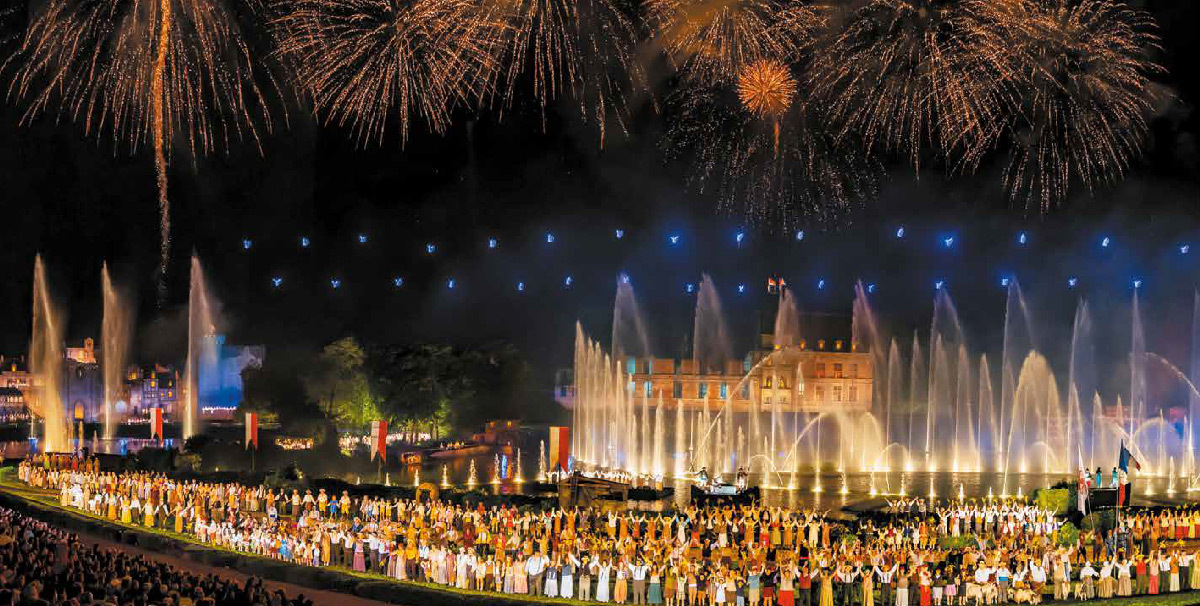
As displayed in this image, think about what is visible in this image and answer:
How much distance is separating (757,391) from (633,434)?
29.5 m

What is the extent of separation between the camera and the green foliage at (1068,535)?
30625 mm

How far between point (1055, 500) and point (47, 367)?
82.0 metres

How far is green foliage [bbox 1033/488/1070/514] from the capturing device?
120 feet

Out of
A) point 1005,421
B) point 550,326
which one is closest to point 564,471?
point 1005,421

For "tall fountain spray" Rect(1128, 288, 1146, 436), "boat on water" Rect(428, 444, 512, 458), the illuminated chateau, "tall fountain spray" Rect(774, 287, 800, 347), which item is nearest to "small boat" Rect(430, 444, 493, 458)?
"boat on water" Rect(428, 444, 512, 458)

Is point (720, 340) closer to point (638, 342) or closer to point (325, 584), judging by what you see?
point (638, 342)

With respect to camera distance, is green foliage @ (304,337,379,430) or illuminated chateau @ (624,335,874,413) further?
illuminated chateau @ (624,335,874,413)

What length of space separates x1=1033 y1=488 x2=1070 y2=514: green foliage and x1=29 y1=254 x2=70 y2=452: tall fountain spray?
52.8 metres

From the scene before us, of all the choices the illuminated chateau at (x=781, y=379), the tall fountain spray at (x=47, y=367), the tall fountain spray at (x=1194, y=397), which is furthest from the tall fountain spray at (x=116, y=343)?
the tall fountain spray at (x=1194, y=397)

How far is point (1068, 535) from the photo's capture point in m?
31.4

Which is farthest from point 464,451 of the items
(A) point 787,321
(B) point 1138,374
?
(B) point 1138,374

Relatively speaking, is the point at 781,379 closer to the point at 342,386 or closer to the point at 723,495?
the point at 342,386

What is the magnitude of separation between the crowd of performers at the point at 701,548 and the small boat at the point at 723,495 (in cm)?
117

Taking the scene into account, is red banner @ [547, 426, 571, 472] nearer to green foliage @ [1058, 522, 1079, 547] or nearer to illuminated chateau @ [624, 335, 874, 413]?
green foliage @ [1058, 522, 1079, 547]
